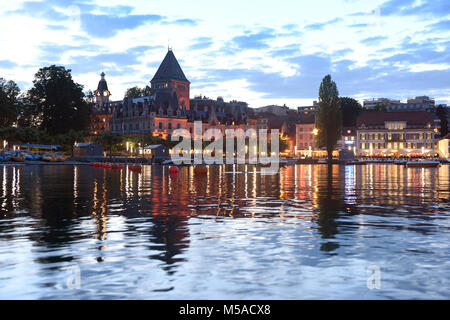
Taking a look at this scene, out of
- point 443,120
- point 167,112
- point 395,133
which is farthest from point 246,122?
point 443,120

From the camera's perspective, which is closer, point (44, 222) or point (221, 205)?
point (44, 222)

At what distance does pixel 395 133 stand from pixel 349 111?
25003 millimetres

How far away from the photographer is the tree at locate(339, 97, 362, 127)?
16312 cm

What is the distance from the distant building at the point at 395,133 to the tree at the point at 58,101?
77.5 meters

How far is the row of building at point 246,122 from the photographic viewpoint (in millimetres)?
142875

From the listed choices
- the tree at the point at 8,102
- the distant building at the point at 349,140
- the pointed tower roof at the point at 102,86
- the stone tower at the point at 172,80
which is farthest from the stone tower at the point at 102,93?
the distant building at the point at 349,140

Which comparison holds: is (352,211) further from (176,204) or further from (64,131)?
(64,131)

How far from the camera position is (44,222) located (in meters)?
16.0

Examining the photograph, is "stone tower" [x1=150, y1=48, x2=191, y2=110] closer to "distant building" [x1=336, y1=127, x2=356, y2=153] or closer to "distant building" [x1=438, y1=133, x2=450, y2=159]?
"distant building" [x1=336, y1=127, x2=356, y2=153]

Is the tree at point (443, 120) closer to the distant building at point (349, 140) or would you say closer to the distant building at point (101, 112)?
the distant building at point (349, 140)

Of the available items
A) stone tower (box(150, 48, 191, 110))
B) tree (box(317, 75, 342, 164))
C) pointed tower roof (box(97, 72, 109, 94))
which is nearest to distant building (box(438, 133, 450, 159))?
tree (box(317, 75, 342, 164))

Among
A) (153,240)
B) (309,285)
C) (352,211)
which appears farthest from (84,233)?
(352,211)
